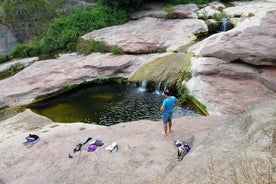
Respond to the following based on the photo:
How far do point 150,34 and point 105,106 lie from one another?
619 centimetres

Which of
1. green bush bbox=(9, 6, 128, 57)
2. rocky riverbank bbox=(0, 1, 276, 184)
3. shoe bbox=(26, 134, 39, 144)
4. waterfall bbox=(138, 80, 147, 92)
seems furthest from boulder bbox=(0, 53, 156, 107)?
shoe bbox=(26, 134, 39, 144)

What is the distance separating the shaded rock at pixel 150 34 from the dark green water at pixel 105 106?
272cm

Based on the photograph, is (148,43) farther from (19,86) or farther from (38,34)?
(38,34)

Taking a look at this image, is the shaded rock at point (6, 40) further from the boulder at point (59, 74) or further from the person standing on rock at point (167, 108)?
the person standing on rock at point (167, 108)

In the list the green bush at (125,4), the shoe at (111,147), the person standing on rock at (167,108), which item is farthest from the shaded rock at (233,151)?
the green bush at (125,4)

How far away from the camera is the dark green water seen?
41.8 feet

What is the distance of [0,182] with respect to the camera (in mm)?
8359

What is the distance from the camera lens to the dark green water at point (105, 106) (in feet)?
41.8

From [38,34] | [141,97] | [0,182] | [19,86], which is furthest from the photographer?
[38,34]

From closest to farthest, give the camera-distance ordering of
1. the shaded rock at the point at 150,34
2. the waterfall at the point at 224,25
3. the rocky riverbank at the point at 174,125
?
1. the rocky riverbank at the point at 174,125
2. the shaded rock at the point at 150,34
3. the waterfall at the point at 224,25

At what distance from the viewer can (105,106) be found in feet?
45.7

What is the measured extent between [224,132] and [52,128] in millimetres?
6132

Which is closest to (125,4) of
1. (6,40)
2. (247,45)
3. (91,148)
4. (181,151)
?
(6,40)

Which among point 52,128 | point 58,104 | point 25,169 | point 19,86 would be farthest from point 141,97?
point 25,169
